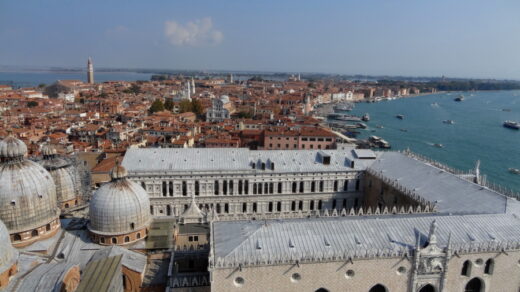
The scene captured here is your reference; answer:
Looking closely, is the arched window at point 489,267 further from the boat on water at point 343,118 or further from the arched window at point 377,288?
the boat on water at point 343,118

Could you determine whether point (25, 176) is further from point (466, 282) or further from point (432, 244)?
point (466, 282)

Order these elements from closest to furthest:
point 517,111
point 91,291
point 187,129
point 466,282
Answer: point 91,291 < point 466,282 < point 187,129 < point 517,111

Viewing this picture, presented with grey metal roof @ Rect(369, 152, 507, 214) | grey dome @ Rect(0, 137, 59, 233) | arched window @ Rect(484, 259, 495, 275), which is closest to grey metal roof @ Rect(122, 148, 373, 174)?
grey metal roof @ Rect(369, 152, 507, 214)

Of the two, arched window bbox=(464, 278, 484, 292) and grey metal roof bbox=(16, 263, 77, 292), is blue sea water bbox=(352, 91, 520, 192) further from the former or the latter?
grey metal roof bbox=(16, 263, 77, 292)

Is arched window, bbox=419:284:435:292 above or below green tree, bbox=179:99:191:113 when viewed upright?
below

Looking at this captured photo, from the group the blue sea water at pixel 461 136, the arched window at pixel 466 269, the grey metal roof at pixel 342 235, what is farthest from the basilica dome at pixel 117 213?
the blue sea water at pixel 461 136

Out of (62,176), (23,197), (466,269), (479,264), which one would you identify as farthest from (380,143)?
(23,197)

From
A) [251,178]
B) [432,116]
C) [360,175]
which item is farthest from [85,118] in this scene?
[432,116]
